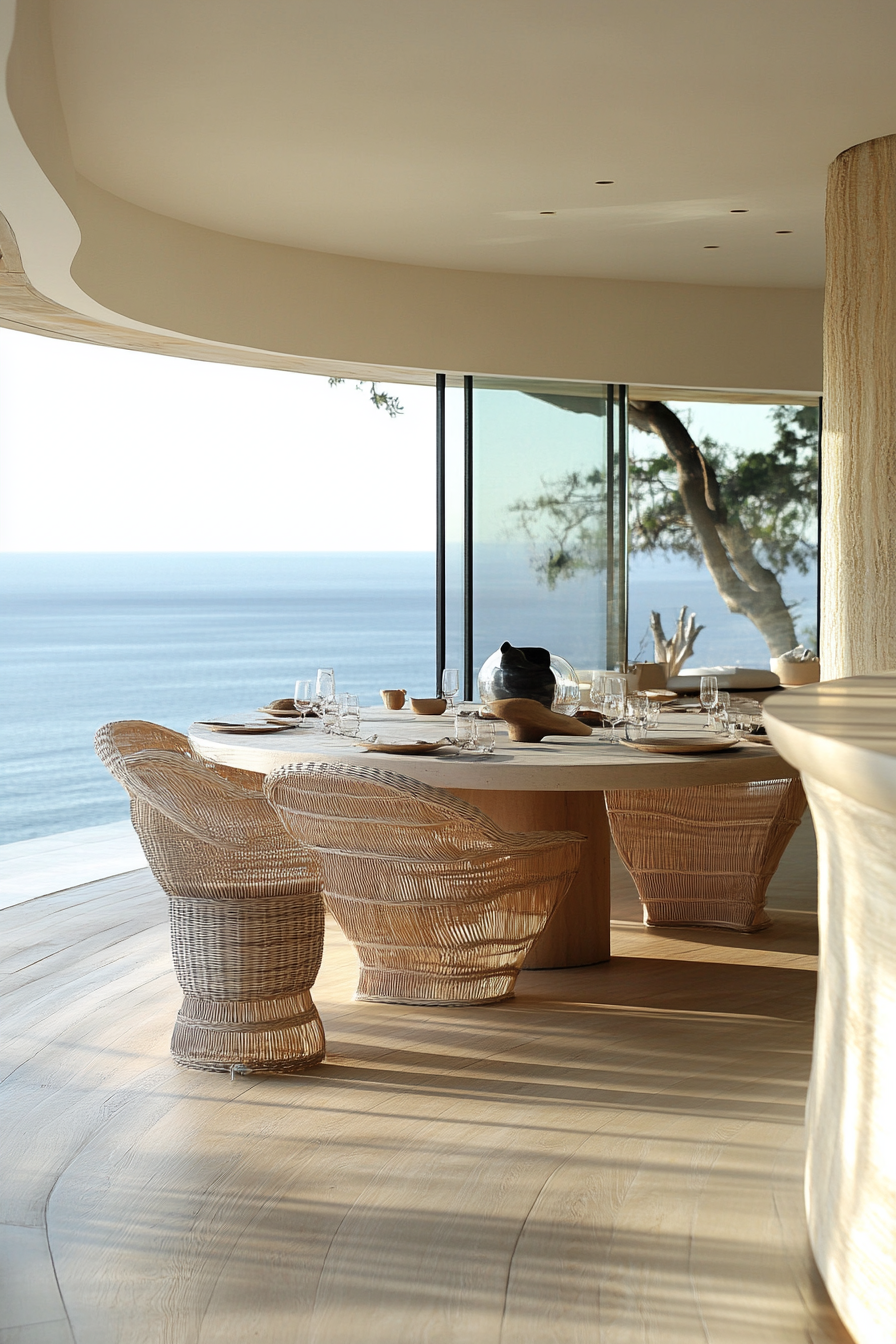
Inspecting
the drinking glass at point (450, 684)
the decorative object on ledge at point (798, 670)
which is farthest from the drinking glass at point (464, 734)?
the decorative object on ledge at point (798, 670)

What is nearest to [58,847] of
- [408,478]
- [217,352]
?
[217,352]

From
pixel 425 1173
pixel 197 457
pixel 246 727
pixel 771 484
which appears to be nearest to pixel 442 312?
pixel 246 727

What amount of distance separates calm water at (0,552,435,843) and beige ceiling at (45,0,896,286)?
1093cm

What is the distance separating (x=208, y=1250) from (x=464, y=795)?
6.85 ft

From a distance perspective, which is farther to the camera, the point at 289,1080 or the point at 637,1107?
the point at 289,1080

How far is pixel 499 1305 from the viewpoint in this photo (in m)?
2.22

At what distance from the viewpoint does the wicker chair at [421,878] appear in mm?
3418

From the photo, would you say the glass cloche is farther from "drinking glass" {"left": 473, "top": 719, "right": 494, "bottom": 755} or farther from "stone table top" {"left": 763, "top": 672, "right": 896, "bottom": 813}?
"stone table top" {"left": 763, "top": 672, "right": 896, "bottom": 813}

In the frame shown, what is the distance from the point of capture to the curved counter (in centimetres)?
177

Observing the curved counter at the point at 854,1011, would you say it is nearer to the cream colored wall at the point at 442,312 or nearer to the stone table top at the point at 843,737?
the stone table top at the point at 843,737

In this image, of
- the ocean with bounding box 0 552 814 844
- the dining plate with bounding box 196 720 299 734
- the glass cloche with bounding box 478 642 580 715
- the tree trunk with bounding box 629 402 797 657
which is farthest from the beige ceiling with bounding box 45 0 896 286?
the ocean with bounding box 0 552 814 844

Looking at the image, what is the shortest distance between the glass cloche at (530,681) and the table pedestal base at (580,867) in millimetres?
360

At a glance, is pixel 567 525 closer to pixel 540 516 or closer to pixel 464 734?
pixel 540 516

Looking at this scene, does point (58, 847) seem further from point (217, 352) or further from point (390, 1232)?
point (390, 1232)
